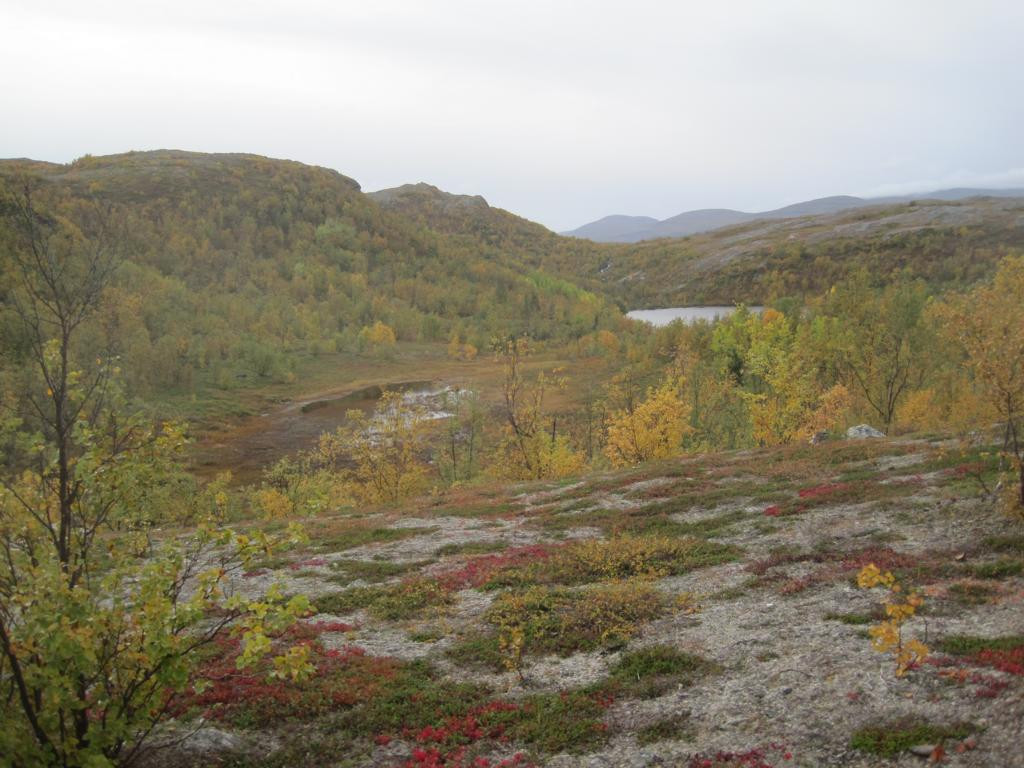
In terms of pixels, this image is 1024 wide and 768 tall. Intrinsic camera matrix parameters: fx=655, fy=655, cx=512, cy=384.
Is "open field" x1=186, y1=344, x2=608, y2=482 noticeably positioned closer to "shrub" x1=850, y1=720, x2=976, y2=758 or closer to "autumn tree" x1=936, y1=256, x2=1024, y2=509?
"autumn tree" x1=936, y1=256, x2=1024, y2=509

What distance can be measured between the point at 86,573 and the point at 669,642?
14401 millimetres

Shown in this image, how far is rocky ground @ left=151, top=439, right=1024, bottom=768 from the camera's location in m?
13.3

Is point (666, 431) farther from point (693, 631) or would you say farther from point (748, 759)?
point (748, 759)

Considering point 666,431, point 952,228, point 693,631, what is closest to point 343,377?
point 666,431

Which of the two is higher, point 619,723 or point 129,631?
point 129,631

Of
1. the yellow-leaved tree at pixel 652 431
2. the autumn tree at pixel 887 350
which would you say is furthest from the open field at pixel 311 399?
the yellow-leaved tree at pixel 652 431

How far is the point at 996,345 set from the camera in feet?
66.8

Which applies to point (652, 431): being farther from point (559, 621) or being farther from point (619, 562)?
point (559, 621)

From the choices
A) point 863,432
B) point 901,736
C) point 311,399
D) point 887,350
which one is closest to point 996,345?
point 901,736

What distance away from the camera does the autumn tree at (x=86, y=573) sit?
9961 mm

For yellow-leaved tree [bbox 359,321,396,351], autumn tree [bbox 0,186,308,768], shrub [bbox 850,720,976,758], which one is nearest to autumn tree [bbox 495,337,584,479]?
autumn tree [bbox 0,186,308,768]

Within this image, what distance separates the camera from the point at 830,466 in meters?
35.6

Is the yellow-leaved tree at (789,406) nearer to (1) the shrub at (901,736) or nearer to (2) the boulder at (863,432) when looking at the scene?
(2) the boulder at (863,432)

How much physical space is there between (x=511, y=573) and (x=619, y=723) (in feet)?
37.8
